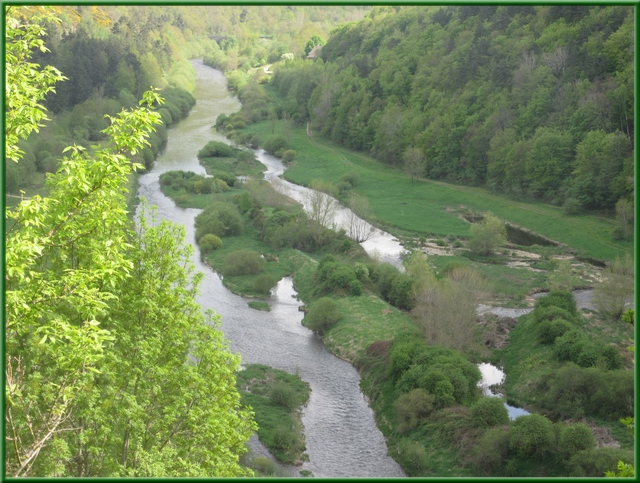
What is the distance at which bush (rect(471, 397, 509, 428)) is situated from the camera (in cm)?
2764

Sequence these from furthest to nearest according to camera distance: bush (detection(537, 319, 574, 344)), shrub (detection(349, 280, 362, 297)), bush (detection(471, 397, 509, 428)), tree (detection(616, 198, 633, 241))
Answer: tree (detection(616, 198, 633, 241)) → shrub (detection(349, 280, 362, 297)) → bush (detection(537, 319, 574, 344)) → bush (detection(471, 397, 509, 428))

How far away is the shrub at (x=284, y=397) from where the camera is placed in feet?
106

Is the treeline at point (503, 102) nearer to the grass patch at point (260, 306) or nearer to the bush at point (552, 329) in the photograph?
the bush at point (552, 329)

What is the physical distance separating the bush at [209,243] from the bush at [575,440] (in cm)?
3585

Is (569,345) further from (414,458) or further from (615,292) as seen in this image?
(414,458)

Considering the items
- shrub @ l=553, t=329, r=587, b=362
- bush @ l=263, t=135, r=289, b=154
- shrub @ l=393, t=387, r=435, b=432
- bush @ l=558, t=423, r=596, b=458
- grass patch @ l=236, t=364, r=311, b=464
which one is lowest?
grass patch @ l=236, t=364, r=311, b=464

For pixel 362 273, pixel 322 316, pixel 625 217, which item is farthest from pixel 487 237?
pixel 322 316

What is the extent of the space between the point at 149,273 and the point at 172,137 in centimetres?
7884

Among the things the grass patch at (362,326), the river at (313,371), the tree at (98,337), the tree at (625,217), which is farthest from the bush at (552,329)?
the tree at (98,337)

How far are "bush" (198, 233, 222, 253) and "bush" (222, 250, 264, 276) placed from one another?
436 centimetres

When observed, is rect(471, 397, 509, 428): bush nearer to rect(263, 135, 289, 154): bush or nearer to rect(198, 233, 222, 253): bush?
rect(198, 233, 222, 253): bush

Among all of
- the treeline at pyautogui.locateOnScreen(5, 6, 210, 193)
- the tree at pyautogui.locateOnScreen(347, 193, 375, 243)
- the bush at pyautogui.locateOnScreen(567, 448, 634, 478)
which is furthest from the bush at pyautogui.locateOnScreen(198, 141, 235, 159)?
the bush at pyautogui.locateOnScreen(567, 448, 634, 478)

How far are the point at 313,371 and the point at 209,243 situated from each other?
21755mm

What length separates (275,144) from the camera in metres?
88.2
